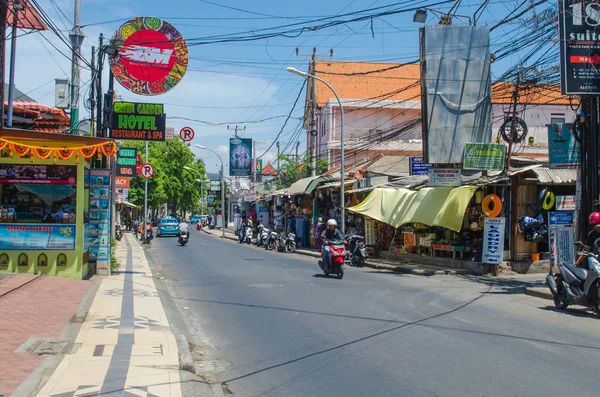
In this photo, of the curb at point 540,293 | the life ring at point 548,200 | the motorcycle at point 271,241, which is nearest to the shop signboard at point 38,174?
the curb at point 540,293

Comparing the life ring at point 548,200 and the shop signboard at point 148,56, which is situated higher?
the shop signboard at point 148,56

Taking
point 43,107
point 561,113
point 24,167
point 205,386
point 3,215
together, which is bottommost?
point 205,386

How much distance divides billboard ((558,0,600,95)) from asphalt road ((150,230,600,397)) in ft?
16.4

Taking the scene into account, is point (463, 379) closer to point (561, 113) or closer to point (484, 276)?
point (484, 276)

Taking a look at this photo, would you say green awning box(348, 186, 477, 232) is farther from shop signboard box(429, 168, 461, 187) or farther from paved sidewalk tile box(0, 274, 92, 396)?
paved sidewalk tile box(0, 274, 92, 396)

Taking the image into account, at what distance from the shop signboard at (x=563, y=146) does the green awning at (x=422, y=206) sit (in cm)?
309

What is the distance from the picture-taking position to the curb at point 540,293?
12867 mm

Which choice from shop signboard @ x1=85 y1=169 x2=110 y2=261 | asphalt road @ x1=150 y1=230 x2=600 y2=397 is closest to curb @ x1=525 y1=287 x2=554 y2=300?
asphalt road @ x1=150 y1=230 x2=600 y2=397

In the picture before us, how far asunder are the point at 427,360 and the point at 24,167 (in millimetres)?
10555

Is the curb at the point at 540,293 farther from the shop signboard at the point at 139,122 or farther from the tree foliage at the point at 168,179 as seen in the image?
the tree foliage at the point at 168,179

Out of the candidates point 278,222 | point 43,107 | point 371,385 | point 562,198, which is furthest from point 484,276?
point 278,222

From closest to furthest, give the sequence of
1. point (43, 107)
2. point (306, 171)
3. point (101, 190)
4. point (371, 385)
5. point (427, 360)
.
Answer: point (371, 385)
point (427, 360)
point (101, 190)
point (43, 107)
point (306, 171)

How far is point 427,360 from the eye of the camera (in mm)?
7227

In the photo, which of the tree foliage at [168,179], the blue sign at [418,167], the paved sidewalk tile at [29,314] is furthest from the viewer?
the tree foliage at [168,179]
